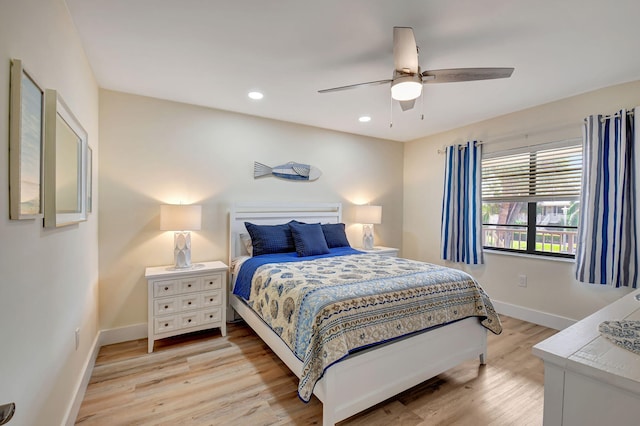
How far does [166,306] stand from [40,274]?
1.59 meters

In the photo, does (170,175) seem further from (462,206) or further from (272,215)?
(462,206)

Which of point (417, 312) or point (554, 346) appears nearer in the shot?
point (554, 346)

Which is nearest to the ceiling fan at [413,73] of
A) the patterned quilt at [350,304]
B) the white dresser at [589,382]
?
the patterned quilt at [350,304]

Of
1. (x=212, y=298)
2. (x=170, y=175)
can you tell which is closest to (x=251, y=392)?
(x=212, y=298)

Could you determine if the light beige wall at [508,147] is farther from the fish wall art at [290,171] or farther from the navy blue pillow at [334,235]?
the fish wall art at [290,171]

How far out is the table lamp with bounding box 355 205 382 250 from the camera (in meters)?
4.26

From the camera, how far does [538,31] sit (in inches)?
76.7

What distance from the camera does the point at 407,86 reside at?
6.45 feet

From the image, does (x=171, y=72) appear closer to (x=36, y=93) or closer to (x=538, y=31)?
(x=36, y=93)

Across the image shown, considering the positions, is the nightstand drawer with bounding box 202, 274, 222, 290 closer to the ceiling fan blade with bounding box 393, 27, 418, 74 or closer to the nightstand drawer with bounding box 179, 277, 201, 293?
the nightstand drawer with bounding box 179, 277, 201, 293

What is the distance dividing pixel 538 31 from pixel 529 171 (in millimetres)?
2005

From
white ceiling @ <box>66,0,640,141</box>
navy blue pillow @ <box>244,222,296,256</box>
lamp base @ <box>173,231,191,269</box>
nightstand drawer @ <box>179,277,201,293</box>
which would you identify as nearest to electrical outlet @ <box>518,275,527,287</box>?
white ceiling @ <box>66,0,640,141</box>

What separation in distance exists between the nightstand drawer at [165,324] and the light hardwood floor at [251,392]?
0.65ft

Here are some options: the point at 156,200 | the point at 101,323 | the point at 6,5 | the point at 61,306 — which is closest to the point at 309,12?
the point at 6,5
